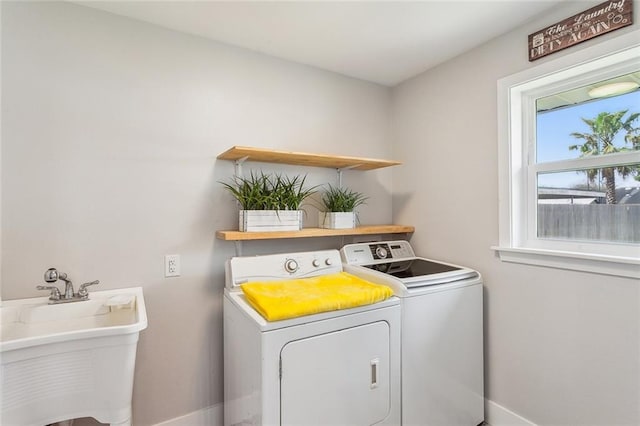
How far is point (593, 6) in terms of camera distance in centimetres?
139

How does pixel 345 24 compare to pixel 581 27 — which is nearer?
pixel 581 27

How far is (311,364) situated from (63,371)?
2.94ft

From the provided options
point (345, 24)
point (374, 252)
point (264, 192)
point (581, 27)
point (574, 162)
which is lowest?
point (374, 252)

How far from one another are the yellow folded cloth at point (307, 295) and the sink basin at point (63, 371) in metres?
0.46

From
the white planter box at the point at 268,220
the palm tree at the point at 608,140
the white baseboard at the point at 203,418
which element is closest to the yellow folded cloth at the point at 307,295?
the white planter box at the point at 268,220

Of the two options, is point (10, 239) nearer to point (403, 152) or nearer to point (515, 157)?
point (403, 152)

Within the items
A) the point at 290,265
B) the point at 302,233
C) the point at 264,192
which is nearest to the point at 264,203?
the point at 264,192

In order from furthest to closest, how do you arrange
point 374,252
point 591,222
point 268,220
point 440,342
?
point 374,252 → point 268,220 → point 440,342 → point 591,222

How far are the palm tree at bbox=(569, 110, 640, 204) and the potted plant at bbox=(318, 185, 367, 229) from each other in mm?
1276

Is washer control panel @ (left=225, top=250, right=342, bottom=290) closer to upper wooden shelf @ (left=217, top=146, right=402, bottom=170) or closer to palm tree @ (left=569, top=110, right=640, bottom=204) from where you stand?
upper wooden shelf @ (left=217, top=146, right=402, bottom=170)

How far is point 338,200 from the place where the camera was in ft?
6.75

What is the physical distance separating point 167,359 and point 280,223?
3.21 feet

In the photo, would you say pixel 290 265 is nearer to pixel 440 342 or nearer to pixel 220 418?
pixel 440 342

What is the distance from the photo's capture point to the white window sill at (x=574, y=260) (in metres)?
1.31
